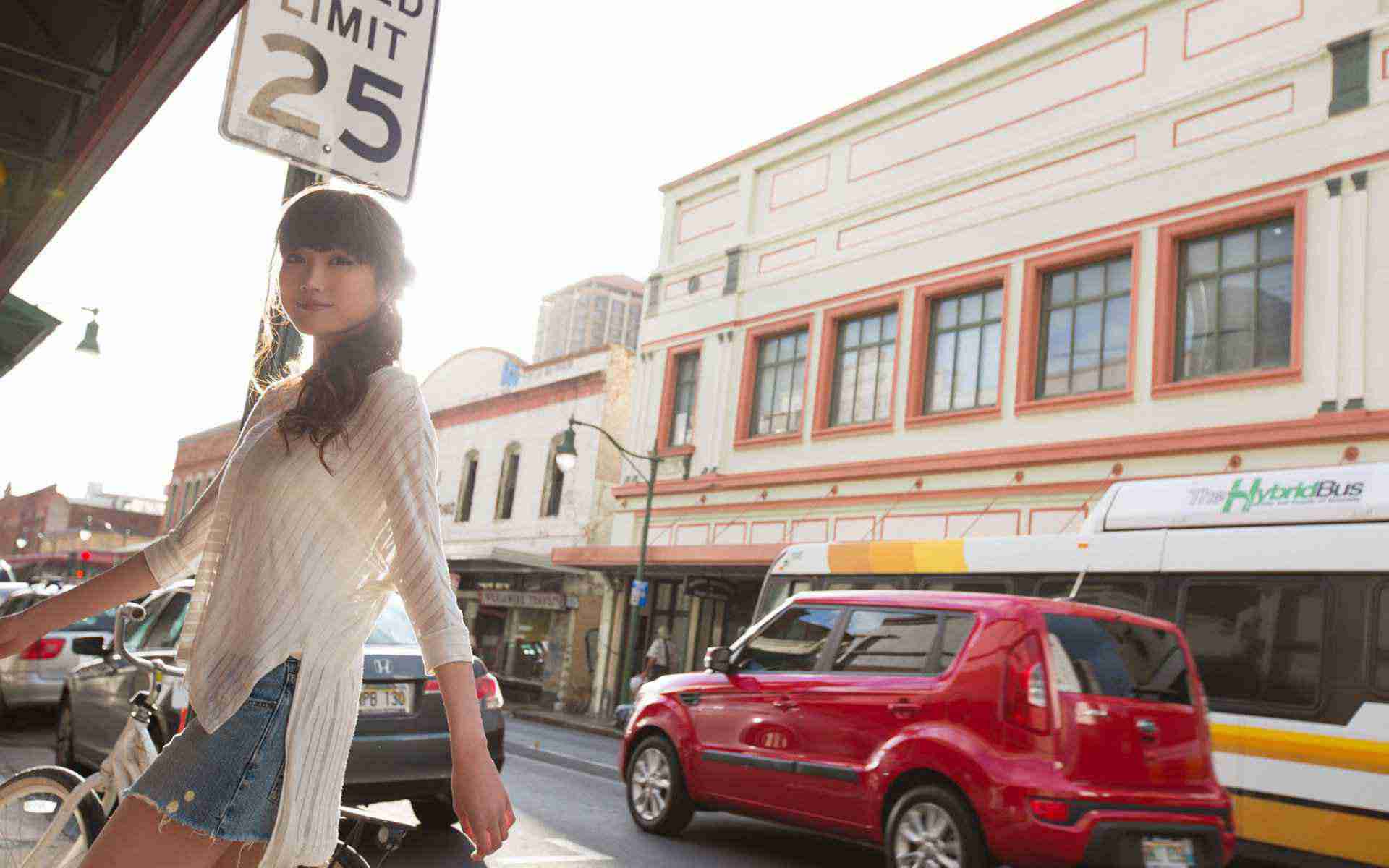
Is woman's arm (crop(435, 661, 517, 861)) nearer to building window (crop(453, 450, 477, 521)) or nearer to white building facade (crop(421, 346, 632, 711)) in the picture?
white building facade (crop(421, 346, 632, 711))

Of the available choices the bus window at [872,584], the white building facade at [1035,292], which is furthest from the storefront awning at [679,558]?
the bus window at [872,584]

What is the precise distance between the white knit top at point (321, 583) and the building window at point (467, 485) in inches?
1303

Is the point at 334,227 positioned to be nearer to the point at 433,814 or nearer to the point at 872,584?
the point at 433,814

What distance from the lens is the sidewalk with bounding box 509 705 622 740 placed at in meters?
21.8

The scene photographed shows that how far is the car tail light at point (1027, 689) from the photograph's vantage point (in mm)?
6445

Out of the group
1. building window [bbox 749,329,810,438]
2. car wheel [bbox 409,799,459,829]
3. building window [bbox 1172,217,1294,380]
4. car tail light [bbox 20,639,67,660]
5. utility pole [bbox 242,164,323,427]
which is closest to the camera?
utility pole [bbox 242,164,323,427]

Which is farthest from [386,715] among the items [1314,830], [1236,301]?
[1236,301]

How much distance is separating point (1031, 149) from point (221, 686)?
60.4 feet

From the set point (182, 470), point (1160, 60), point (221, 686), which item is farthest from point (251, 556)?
point (182, 470)

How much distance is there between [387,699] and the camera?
6.77m

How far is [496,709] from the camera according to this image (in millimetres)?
7664

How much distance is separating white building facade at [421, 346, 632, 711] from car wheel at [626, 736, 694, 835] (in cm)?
1690

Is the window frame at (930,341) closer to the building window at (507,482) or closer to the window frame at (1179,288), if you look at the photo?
the window frame at (1179,288)

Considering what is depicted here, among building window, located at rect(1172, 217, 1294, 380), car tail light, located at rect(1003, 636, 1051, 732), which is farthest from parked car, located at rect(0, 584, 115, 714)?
building window, located at rect(1172, 217, 1294, 380)
